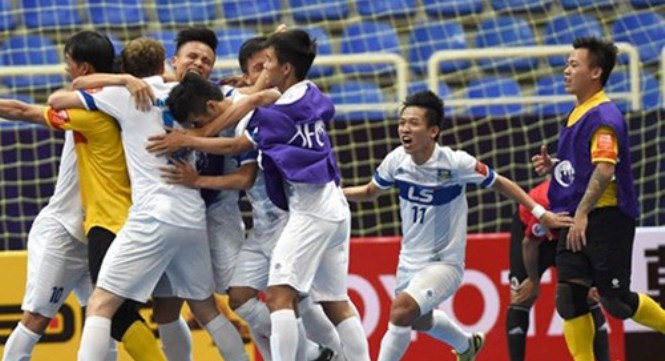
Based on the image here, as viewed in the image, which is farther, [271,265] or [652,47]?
[652,47]

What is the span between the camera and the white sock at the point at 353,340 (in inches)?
290

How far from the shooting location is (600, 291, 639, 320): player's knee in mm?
7793

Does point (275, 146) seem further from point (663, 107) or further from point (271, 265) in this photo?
point (663, 107)

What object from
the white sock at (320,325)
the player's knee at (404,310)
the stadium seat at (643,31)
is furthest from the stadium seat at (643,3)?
the white sock at (320,325)

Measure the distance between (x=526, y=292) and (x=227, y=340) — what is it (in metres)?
2.03

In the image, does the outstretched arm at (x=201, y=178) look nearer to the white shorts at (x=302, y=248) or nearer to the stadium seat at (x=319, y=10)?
the white shorts at (x=302, y=248)

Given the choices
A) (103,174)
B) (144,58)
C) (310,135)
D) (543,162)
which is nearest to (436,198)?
(543,162)

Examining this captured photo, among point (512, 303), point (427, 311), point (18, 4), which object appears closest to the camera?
point (427, 311)

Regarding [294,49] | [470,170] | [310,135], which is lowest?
[470,170]

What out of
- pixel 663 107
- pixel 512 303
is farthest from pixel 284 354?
pixel 663 107

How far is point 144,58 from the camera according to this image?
24.1 feet

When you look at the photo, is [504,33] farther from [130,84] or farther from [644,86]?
[130,84]

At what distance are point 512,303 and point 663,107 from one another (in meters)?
2.29

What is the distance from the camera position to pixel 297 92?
23.4 feet
